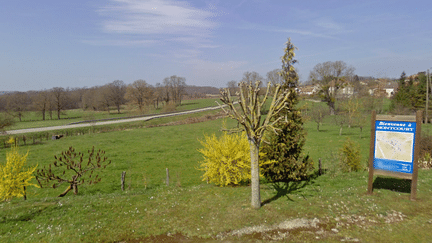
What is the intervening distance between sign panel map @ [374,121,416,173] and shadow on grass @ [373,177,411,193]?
6.00 feet

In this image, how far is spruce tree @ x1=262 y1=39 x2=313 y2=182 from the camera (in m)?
12.5

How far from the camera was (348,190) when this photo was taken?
10.8 meters

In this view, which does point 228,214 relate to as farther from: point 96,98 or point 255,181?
point 96,98

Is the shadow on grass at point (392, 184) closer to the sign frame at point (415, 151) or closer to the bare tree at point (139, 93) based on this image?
the sign frame at point (415, 151)

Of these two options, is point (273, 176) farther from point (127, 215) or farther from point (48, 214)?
point (48, 214)

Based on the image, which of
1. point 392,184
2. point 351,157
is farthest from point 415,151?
point 351,157

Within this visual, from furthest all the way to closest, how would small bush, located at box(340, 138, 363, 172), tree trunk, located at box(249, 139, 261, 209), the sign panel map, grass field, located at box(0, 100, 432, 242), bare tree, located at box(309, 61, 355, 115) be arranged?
bare tree, located at box(309, 61, 355, 115)
small bush, located at box(340, 138, 363, 172)
the sign panel map
tree trunk, located at box(249, 139, 261, 209)
grass field, located at box(0, 100, 432, 242)

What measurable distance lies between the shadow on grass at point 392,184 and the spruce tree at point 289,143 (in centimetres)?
325

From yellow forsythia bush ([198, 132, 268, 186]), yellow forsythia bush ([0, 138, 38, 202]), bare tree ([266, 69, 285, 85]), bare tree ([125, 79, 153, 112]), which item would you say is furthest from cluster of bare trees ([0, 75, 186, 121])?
yellow forsythia bush ([198, 132, 268, 186])

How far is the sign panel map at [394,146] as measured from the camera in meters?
9.53

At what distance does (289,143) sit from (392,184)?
206 inches

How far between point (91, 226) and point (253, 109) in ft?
23.8

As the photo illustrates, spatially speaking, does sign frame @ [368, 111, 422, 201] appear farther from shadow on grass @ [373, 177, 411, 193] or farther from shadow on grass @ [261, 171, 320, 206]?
shadow on grass @ [261, 171, 320, 206]

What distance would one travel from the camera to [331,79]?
177 ft
